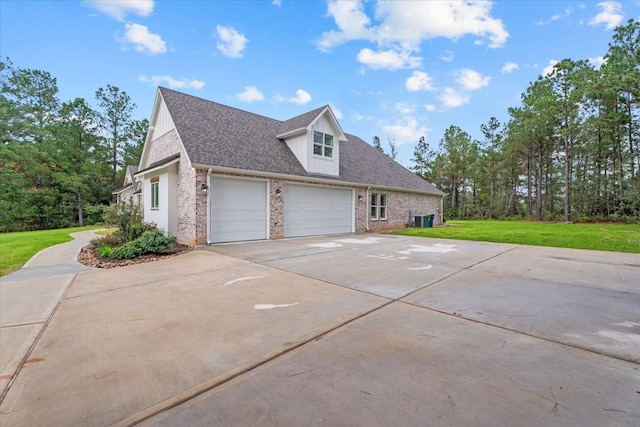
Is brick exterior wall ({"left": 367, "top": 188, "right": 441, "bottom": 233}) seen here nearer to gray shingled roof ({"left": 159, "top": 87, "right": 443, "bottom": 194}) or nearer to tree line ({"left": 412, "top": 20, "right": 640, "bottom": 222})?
gray shingled roof ({"left": 159, "top": 87, "right": 443, "bottom": 194})

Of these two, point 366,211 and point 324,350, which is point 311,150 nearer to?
point 366,211

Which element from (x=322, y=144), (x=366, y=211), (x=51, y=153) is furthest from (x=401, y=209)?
(x=51, y=153)

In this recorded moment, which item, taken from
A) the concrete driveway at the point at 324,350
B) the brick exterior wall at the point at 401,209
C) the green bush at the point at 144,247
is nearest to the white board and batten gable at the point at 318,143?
the brick exterior wall at the point at 401,209

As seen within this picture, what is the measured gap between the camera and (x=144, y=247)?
26.0 feet

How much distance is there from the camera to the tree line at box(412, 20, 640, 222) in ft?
65.2

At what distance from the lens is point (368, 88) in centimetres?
1931

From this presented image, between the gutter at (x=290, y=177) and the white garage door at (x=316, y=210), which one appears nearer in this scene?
the gutter at (x=290, y=177)

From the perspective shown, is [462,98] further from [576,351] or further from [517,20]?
[576,351]

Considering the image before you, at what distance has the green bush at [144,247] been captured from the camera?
7.61 meters

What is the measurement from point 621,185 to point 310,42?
26.0 meters

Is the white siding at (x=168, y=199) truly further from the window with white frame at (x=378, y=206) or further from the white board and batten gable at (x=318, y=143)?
the window with white frame at (x=378, y=206)

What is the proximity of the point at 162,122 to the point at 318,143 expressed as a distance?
704cm

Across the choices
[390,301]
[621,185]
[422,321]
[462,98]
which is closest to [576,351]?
[422,321]

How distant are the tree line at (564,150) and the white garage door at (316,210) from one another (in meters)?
19.1
